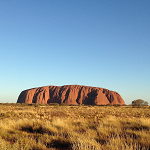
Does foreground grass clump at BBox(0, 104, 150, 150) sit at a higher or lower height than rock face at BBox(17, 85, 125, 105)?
higher

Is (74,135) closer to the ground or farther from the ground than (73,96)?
farther from the ground

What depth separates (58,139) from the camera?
609 centimetres

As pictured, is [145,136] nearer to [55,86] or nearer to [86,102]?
[86,102]

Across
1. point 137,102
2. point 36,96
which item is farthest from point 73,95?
point 137,102

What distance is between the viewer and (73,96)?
93.5 m

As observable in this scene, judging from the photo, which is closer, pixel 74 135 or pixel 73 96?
pixel 74 135

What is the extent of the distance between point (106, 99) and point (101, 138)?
290 ft

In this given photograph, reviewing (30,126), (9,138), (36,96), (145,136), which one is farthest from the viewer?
(36,96)

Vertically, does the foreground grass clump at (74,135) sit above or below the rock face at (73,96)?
above

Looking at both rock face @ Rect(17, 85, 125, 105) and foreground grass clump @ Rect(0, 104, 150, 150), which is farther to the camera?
rock face @ Rect(17, 85, 125, 105)

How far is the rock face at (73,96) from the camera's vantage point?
90475 millimetres

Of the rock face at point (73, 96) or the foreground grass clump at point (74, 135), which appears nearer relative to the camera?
the foreground grass clump at point (74, 135)

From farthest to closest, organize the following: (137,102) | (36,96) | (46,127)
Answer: (36,96), (137,102), (46,127)

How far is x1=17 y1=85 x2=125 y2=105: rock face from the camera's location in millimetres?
90475
